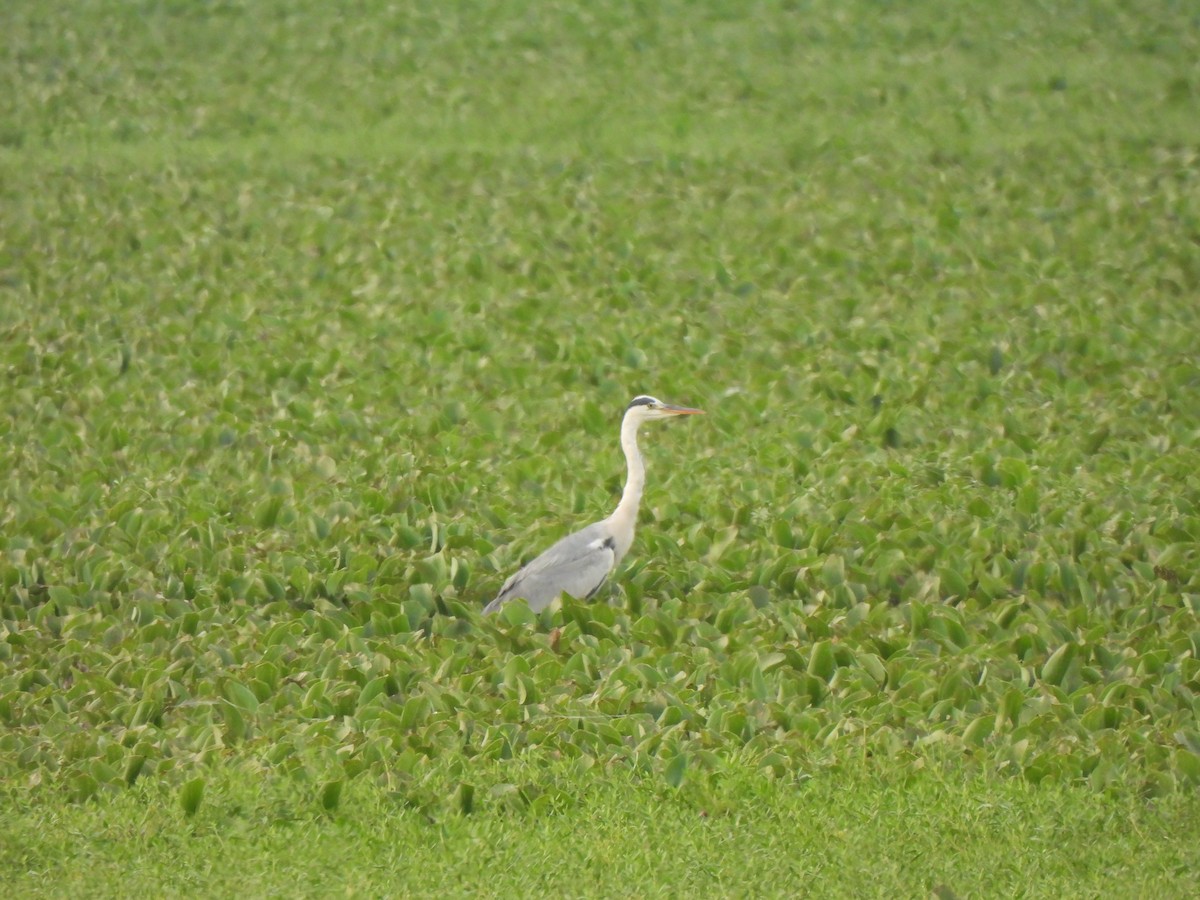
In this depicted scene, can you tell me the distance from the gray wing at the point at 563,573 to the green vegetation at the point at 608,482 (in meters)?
0.18

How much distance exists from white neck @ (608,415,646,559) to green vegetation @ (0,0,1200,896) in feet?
0.59

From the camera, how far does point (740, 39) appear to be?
19.2m

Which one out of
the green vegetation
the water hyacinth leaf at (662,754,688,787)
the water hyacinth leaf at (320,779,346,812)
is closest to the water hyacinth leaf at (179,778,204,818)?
the green vegetation

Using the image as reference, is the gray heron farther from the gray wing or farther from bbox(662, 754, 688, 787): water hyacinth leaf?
bbox(662, 754, 688, 787): water hyacinth leaf

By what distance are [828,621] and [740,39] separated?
43.8 feet

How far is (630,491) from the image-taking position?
24.9ft

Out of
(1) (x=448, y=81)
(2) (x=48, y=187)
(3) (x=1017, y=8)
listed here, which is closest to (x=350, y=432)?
(2) (x=48, y=187)

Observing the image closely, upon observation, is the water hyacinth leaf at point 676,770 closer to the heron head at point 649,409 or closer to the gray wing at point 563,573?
the gray wing at point 563,573

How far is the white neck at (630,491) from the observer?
24.5 ft

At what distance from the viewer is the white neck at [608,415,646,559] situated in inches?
293

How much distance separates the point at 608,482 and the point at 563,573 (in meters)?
1.68

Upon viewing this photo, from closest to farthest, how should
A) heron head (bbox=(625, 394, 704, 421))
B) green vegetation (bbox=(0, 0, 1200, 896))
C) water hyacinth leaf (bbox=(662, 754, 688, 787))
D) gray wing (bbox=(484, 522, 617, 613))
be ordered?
green vegetation (bbox=(0, 0, 1200, 896))
water hyacinth leaf (bbox=(662, 754, 688, 787))
gray wing (bbox=(484, 522, 617, 613))
heron head (bbox=(625, 394, 704, 421))

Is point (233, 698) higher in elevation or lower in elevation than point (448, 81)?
lower

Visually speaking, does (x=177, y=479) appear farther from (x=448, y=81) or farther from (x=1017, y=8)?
(x=1017, y=8)
